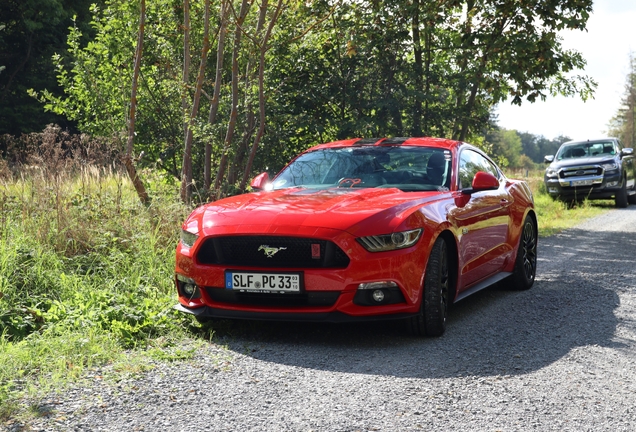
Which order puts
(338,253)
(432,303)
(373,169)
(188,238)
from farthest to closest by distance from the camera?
1. (373,169)
2. (188,238)
3. (432,303)
4. (338,253)

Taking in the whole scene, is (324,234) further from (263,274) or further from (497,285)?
(497,285)

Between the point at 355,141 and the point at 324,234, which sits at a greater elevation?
the point at 355,141

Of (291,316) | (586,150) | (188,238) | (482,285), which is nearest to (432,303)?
(291,316)

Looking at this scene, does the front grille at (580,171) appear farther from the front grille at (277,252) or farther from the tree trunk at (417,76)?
the front grille at (277,252)

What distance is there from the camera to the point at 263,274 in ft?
18.2

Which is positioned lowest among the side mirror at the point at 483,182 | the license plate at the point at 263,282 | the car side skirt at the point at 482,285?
the car side skirt at the point at 482,285

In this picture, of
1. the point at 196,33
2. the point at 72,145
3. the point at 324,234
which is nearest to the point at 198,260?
the point at 324,234

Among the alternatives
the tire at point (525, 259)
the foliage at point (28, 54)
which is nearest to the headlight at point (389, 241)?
the tire at point (525, 259)

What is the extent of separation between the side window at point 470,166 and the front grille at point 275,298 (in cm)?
195

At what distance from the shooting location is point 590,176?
22.1 m

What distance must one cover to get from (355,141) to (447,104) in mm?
7286

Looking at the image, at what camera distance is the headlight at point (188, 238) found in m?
5.91

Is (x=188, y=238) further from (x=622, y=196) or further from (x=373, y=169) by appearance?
(x=622, y=196)

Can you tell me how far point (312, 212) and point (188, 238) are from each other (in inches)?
38.2
